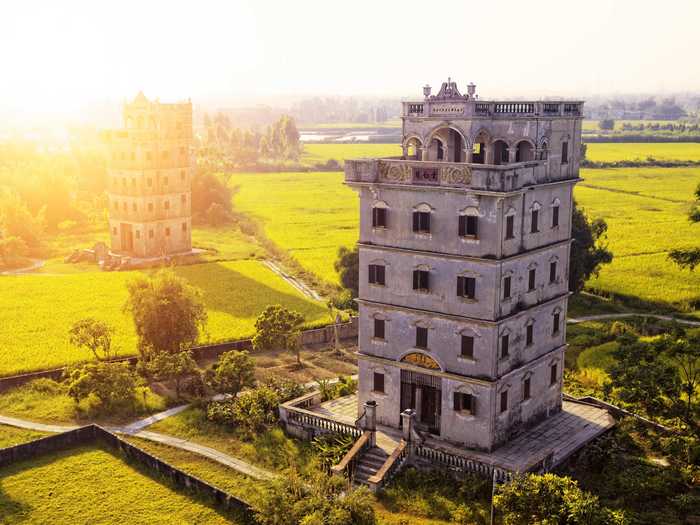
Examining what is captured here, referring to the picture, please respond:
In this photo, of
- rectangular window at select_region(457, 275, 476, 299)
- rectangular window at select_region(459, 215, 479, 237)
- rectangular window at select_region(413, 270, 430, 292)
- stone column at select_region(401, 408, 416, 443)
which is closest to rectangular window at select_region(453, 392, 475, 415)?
stone column at select_region(401, 408, 416, 443)

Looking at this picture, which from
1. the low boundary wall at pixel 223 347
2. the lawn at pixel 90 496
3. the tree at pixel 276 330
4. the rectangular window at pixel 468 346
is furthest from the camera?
the tree at pixel 276 330

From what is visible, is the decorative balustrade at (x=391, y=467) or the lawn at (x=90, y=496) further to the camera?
the decorative balustrade at (x=391, y=467)

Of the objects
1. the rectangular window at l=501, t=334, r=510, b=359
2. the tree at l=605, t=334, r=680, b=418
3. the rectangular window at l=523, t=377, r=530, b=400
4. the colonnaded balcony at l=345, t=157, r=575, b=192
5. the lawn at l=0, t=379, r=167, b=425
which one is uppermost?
the colonnaded balcony at l=345, t=157, r=575, b=192

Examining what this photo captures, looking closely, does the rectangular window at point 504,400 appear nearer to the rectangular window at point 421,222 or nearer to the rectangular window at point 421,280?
the rectangular window at point 421,280

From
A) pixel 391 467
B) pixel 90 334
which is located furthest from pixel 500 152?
pixel 90 334

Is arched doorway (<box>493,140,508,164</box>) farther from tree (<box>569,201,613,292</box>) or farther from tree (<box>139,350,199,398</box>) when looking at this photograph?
tree (<box>569,201,613,292</box>)

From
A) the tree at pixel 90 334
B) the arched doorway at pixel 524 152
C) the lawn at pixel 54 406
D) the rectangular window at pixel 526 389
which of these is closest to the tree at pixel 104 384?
the lawn at pixel 54 406

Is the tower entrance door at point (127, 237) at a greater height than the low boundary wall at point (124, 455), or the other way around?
the tower entrance door at point (127, 237)
